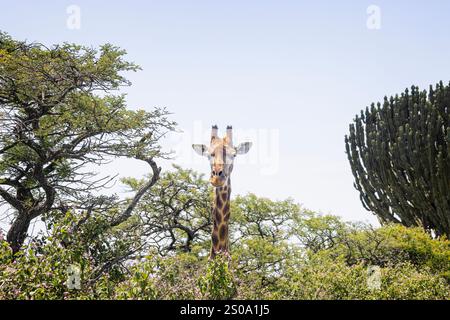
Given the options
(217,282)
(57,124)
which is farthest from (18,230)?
(217,282)

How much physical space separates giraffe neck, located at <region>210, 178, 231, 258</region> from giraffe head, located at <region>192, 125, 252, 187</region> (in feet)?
1.03

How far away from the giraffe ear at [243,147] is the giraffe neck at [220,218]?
63cm

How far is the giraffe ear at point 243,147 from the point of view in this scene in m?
10.2

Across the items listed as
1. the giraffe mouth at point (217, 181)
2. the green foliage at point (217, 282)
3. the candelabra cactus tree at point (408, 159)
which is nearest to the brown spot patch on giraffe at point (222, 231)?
the giraffe mouth at point (217, 181)

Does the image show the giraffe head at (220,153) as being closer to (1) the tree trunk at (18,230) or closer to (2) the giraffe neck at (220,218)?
(2) the giraffe neck at (220,218)

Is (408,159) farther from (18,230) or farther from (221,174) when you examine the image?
(18,230)

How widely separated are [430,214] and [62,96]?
1116cm

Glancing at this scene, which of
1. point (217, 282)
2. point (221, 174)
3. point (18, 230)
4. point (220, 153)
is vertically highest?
point (220, 153)

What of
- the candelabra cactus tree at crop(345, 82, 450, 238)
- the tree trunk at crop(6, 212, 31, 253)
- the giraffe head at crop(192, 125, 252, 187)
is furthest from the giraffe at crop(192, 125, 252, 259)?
the candelabra cactus tree at crop(345, 82, 450, 238)

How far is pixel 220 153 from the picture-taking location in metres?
9.59

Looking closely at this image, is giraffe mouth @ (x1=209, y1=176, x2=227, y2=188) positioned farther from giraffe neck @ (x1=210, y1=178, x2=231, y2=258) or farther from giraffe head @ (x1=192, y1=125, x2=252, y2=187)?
giraffe neck @ (x1=210, y1=178, x2=231, y2=258)

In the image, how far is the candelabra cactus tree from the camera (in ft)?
51.4

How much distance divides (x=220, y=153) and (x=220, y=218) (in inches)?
50.7
